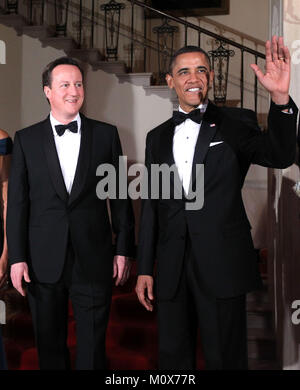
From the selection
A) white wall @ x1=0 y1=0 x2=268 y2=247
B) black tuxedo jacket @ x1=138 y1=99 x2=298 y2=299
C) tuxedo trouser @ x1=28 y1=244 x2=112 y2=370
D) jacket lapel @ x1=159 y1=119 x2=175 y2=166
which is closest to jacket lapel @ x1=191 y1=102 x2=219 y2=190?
black tuxedo jacket @ x1=138 y1=99 x2=298 y2=299

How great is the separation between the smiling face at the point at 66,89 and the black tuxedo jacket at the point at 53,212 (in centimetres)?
12

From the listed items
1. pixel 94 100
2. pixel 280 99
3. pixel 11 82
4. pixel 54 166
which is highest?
pixel 11 82

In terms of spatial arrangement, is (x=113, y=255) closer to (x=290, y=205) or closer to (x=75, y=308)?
(x=75, y=308)

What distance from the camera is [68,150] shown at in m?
2.10

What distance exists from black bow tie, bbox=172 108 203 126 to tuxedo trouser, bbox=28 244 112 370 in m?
0.70

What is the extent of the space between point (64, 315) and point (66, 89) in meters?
0.96

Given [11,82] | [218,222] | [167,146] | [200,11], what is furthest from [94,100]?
[218,222]

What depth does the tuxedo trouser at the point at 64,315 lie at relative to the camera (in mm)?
2016

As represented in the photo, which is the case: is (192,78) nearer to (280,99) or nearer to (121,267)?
(280,99)

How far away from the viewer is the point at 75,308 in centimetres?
204

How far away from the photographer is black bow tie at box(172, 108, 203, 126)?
198cm

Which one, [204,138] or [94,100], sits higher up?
[94,100]
